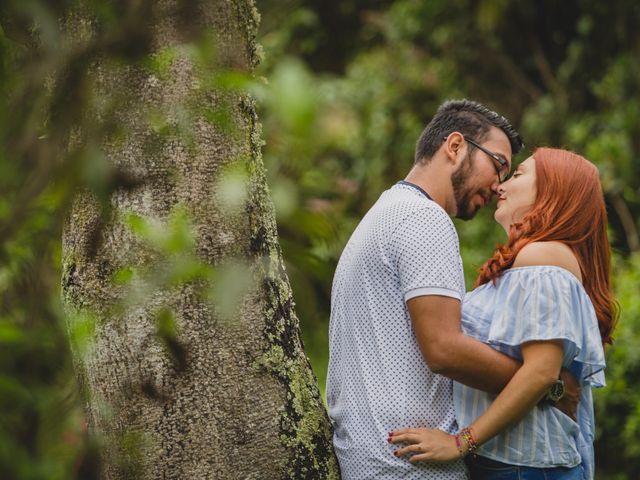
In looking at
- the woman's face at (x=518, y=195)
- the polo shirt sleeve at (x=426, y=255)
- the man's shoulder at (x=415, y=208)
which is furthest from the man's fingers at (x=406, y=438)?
the woman's face at (x=518, y=195)

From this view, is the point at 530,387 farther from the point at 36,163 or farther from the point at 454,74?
the point at 454,74

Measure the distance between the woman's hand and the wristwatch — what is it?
329 millimetres

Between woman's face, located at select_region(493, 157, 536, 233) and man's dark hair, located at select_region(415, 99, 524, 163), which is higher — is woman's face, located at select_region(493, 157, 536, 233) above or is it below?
below

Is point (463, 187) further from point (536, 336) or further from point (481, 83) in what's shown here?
point (481, 83)

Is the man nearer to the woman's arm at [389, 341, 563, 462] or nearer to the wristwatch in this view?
the woman's arm at [389, 341, 563, 462]

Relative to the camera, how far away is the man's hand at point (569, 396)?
2545 millimetres

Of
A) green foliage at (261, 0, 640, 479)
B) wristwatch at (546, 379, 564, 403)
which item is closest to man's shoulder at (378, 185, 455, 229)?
wristwatch at (546, 379, 564, 403)

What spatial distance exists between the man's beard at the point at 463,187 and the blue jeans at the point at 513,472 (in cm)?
81

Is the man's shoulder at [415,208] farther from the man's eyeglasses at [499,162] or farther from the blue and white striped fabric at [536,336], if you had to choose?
the man's eyeglasses at [499,162]

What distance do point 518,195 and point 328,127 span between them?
183 cm

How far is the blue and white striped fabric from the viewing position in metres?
2.39

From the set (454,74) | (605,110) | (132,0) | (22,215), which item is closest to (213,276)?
(22,215)

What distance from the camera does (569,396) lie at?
2561 mm

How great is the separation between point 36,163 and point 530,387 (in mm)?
1695
